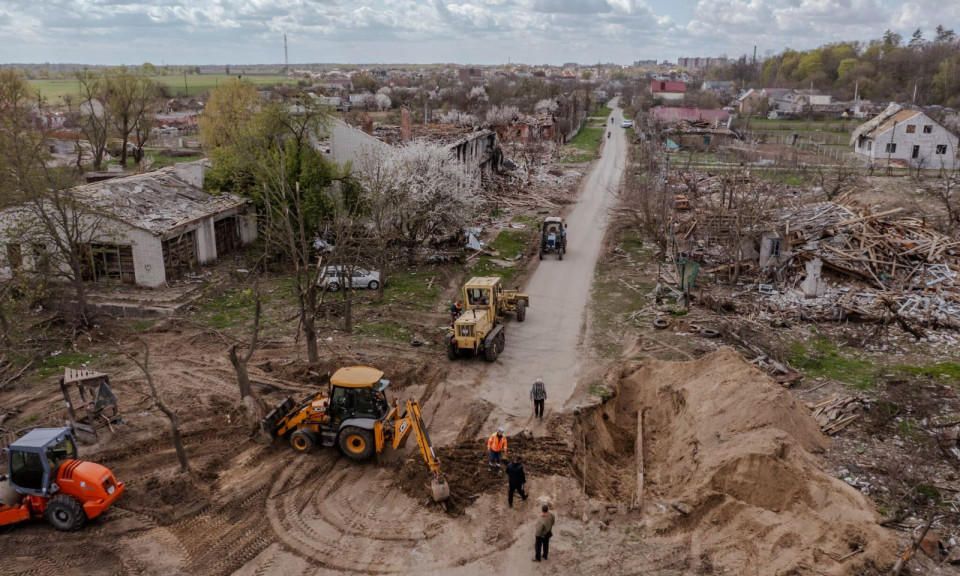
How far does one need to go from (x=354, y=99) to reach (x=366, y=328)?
346ft

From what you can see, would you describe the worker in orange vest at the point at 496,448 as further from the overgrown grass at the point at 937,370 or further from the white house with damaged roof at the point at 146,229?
the white house with damaged roof at the point at 146,229

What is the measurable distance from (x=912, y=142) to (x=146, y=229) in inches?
2411

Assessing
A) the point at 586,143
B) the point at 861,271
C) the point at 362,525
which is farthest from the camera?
the point at 586,143

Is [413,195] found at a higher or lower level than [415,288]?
higher

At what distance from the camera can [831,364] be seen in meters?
18.8

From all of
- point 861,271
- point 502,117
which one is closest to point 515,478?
point 861,271

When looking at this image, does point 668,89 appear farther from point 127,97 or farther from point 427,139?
point 127,97

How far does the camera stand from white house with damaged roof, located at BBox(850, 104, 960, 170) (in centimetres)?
5612

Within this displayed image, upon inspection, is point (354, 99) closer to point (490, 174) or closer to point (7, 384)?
point (490, 174)

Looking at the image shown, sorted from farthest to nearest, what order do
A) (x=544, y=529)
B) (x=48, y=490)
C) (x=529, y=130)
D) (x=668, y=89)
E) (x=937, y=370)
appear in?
(x=668, y=89), (x=529, y=130), (x=937, y=370), (x=48, y=490), (x=544, y=529)

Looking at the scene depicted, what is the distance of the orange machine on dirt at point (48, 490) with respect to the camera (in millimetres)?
11727

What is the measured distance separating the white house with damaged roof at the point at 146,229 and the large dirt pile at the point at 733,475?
18988 millimetres

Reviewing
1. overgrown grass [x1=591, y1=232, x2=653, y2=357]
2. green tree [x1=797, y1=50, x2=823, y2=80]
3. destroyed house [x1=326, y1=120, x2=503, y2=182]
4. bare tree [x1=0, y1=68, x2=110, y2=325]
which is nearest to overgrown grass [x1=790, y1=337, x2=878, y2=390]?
overgrown grass [x1=591, y1=232, x2=653, y2=357]

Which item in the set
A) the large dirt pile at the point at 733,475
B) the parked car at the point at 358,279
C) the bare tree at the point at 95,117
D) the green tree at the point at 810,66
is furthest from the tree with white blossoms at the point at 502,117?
the green tree at the point at 810,66
